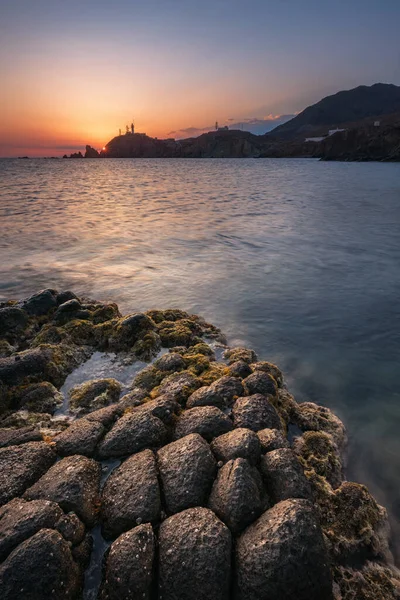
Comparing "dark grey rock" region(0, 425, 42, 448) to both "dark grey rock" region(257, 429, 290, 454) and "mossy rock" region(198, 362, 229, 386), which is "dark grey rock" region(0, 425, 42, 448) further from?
"dark grey rock" region(257, 429, 290, 454)

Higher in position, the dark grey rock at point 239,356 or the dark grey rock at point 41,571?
the dark grey rock at point 41,571

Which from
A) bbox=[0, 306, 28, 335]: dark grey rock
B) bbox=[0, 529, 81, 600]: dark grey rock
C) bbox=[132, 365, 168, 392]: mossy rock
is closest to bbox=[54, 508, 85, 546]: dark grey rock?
bbox=[0, 529, 81, 600]: dark grey rock

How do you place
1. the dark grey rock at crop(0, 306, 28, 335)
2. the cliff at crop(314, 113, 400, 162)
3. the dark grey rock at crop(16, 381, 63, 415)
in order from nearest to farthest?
the dark grey rock at crop(16, 381, 63, 415) → the dark grey rock at crop(0, 306, 28, 335) → the cliff at crop(314, 113, 400, 162)

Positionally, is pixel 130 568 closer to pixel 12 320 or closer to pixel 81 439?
pixel 81 439

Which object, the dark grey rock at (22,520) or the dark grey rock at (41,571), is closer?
the dark grey rock at (41,571)

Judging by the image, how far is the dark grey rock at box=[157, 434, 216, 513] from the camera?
10.6 feet

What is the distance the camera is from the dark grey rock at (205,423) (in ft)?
13.4

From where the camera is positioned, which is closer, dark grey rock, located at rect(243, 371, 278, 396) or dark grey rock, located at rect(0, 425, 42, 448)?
dark grey rock, located at rect(0, 425, 42, 448)

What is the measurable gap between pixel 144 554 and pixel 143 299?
788 cm

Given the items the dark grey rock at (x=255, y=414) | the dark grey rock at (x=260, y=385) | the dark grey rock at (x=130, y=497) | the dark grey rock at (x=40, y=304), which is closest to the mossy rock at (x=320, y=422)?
the dark grey rock at (x=260, y=385)

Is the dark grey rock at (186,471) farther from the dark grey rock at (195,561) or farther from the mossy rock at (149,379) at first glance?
the mossy rock at (149,379)

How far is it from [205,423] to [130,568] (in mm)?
1668

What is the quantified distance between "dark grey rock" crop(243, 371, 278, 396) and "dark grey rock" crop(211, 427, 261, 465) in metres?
1.26

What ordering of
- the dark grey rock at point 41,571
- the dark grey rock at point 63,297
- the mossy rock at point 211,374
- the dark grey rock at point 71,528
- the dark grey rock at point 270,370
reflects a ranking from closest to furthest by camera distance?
the dark grey rock at point 41,571, the dark grey rock at point 71,528, the mossy rock at point 211,374, the dark grey rock at point 270,370, the dark grey rock at point 63,297
